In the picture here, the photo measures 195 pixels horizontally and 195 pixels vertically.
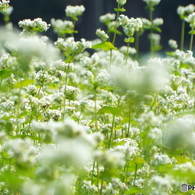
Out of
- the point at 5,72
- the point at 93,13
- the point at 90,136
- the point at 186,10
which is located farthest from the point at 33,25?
the point at 93,13

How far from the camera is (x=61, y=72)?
12.0 ft

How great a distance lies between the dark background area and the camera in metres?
11.6

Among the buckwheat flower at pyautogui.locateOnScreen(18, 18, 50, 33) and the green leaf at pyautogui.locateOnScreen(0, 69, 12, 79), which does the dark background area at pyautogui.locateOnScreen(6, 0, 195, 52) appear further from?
the green leaf at pyautogui.locateOnScreen(0, 69, 12, 79)

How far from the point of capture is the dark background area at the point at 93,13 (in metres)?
11.6

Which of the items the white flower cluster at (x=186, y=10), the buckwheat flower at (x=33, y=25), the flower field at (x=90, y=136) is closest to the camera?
the flower field at (x=90, y=136)

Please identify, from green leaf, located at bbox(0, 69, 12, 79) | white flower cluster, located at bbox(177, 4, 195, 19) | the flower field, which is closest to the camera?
the flower field

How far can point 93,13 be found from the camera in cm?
1197

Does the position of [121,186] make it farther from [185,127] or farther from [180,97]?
[180,97]

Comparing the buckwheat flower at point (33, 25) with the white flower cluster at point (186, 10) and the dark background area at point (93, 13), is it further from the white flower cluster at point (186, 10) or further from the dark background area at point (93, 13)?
the dark background area at point (93, 13)

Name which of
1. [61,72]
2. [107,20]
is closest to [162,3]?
[107,20]

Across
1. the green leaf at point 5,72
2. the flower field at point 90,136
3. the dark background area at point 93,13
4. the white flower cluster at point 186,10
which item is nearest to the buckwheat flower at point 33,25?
the flower field at point 90,136

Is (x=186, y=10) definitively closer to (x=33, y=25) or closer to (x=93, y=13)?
(x=33, y=25)

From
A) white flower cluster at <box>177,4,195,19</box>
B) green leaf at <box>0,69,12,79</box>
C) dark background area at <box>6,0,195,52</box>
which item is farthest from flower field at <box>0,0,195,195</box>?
dark background area at <box>6,0,195,52</box>

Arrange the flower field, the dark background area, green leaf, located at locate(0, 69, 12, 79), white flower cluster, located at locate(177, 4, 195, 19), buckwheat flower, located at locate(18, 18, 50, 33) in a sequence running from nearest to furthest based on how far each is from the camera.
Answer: the flower field < green leaf, located at locate(0, 69, 12, 79) < buckwheat flower, located at locate(18, 18, 50, 33) < white flower cluster, located at locate(177, 4, 195, 19) < the dark background area
